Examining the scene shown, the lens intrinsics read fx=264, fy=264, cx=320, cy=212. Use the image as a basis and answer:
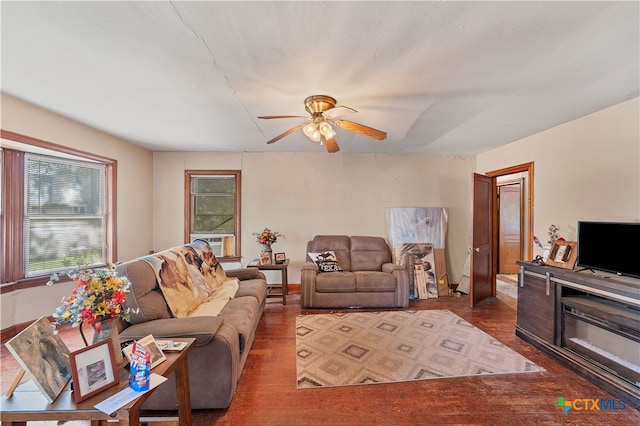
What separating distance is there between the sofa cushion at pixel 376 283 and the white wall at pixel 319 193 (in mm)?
1115

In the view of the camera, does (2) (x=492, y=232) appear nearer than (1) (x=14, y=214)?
No

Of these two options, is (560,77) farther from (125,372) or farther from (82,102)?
(82,102)

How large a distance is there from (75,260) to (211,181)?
2.16 m

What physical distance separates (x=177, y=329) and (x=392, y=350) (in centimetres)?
200

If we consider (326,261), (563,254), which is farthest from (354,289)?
(563,254)

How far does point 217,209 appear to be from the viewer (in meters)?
4.75

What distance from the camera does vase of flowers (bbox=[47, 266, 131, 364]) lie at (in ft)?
3.94

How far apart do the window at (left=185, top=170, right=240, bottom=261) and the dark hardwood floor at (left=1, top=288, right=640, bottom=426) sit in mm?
2519

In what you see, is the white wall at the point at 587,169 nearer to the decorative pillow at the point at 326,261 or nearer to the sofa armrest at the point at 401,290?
the sofa armrest at the point at 401,290

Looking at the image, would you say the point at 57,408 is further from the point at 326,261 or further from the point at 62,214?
the point at 326,261

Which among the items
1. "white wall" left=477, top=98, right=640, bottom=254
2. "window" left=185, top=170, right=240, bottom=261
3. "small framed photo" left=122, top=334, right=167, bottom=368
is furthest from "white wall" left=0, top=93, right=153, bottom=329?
"white wall" left=477, top=98, right=640, bottom=254

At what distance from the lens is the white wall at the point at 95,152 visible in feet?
8.73

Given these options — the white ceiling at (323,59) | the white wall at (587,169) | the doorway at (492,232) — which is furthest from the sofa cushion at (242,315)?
the white wall at (587,169)

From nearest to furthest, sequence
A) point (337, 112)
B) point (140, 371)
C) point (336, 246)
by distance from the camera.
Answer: point (140, 371) → point (337, 112) → point (336, 246)
